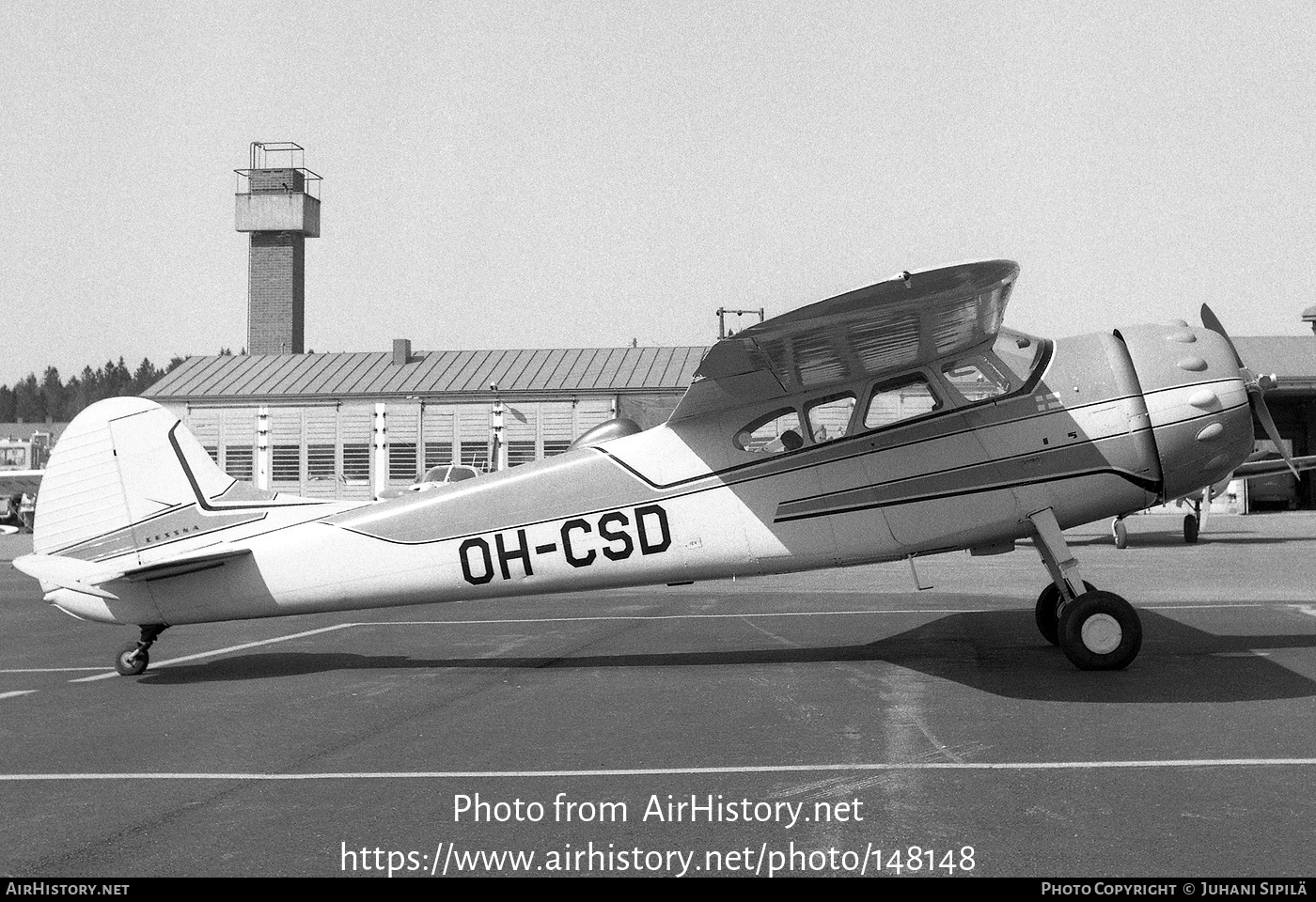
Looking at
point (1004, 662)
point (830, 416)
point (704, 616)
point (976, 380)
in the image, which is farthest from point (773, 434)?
point (704, 616)

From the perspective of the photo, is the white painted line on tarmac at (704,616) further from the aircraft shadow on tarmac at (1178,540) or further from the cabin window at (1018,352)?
the aircraft shadow on tarmac at (1178,540)

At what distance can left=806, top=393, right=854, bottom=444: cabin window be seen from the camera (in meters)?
9.05

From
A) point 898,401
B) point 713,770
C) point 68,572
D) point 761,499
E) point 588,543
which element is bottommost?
point 713,770

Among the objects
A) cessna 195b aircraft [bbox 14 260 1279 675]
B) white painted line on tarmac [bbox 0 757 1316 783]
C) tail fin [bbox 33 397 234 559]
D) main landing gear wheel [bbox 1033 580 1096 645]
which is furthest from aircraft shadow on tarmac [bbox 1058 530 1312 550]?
tail fin [bbox 33 397 234 559]

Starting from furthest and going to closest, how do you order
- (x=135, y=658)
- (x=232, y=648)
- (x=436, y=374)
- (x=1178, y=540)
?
(x=436, y=374) < (x=1178, y=540) < (x=232, y=648) < (x=135, y=658)

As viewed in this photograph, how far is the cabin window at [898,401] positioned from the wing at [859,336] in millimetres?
156

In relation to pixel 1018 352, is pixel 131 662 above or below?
below

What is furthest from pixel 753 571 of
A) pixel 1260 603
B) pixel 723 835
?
pixel 1260 603

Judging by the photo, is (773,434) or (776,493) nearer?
(776,493)

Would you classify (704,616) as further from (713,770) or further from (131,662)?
(713,770)

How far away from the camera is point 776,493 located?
354 inches

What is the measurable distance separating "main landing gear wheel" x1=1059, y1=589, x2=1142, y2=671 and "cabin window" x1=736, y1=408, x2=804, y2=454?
2454 millimetres

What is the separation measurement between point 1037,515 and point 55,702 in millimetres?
7580

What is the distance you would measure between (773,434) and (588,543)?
1.72 metres
